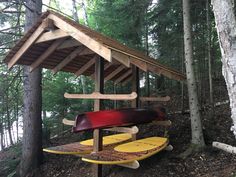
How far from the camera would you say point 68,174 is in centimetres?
739

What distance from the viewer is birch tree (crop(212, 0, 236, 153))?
313 cm

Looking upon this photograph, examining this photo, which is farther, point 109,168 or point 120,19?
point 120,19

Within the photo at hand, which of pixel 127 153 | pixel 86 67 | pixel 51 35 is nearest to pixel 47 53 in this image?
pixel 51 35

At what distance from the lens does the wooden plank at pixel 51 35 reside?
550 cm

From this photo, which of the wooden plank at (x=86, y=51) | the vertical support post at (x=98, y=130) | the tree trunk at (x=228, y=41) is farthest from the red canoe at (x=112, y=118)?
the tree trunk at (x=228, y=41)

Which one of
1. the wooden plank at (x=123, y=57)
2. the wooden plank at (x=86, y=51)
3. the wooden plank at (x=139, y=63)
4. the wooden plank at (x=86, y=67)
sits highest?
the wooden plank at (x=86, y=51)

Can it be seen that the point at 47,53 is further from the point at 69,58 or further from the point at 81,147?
the point at 81,147

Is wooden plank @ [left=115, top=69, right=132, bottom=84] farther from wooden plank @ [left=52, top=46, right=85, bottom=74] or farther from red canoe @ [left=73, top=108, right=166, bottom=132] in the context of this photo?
wooden plank @ [left=52, top=46, right=85, bottom=74]

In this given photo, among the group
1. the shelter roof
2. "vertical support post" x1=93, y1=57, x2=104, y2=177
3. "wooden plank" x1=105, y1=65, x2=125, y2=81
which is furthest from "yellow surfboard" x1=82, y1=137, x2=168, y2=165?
"wooden plank" x1=105, y1=65, x2=125, y2=81

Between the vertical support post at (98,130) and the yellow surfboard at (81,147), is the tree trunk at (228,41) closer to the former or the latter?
the vertical support post at (98,130)

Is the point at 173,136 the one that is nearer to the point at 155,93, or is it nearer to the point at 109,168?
the point at 109,168

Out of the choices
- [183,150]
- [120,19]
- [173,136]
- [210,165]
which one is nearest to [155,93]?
[120,19]

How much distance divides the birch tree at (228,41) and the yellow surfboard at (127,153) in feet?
7.58

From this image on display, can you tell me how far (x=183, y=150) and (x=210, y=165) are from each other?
3.28 ft
